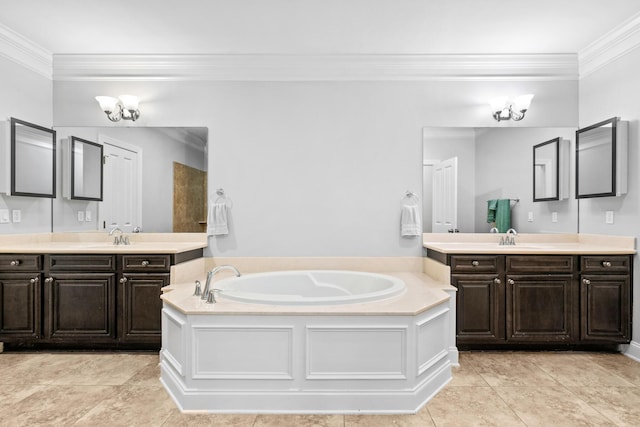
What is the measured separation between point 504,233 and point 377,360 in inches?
79.8

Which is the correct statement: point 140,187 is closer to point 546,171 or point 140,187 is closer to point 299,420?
point 299,420

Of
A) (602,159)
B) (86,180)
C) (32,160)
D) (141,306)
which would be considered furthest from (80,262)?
(602,159)

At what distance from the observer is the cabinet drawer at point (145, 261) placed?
290 cm

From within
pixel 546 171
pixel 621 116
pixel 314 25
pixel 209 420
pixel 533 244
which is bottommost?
pixel 209 420

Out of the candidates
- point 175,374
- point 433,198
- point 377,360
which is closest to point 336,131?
point 433,198

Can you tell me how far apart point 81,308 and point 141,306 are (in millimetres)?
455

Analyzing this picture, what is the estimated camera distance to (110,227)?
3465 millimetres

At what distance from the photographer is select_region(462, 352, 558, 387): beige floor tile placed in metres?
2.46

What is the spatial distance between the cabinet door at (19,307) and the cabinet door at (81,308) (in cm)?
8

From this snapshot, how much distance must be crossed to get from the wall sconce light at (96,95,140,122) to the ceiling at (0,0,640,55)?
409 mm

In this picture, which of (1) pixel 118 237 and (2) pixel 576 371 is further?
→ (1) pixel 118 237

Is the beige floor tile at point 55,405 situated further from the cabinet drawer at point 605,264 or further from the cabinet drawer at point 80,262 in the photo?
the cabinet drawer at point 605,264

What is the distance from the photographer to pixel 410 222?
340 centimetres

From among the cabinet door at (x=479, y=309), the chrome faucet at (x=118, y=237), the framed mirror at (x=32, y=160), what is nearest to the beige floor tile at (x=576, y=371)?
the cabinet door at (x=479, y=309)
